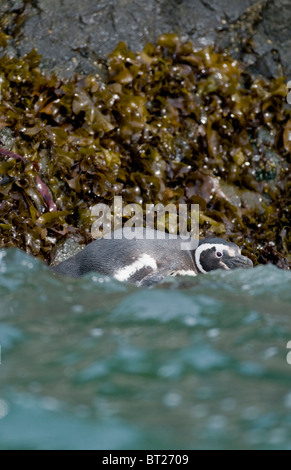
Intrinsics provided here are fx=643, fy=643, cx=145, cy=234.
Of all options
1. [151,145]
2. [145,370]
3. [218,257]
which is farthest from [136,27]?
[145,370]

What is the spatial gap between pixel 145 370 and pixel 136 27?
15.1ft

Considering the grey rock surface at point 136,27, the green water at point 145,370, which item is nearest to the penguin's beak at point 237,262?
the green water at point 145,370

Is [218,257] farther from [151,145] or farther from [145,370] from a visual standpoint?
[145,370]

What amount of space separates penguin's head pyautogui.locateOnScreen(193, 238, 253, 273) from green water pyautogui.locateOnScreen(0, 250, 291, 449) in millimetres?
973

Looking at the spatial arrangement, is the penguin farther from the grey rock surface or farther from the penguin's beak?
the grey rock surface

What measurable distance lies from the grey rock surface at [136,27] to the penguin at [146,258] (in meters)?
2.14

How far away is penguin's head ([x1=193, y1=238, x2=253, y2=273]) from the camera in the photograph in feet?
15.1

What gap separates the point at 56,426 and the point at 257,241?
156 inches

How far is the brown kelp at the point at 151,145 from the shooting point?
5.20m

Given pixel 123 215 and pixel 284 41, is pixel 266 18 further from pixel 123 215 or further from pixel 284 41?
pixel 123 215

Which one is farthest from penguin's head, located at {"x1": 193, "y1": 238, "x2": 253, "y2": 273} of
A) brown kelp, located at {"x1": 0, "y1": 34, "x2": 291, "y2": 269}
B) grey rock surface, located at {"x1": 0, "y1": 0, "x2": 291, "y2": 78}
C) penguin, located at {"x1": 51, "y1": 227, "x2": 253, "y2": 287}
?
grey rock surface, located at {"x1": 0, "y1": 0, "x2": 291, "y2": 78}

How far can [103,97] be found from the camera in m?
5.76

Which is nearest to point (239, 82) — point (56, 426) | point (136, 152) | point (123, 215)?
point (136, 152)

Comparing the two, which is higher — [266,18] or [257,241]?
[266,18]
